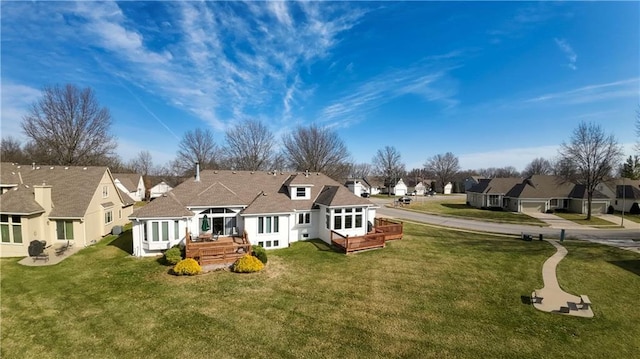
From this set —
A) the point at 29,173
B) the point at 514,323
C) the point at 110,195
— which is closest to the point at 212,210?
the point at 110,195

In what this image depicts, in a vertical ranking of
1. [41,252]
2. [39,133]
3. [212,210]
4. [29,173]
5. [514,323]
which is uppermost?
[39,133]

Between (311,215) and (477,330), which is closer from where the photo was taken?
(477,330)

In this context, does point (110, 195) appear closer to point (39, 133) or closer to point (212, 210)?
point (212, 210)

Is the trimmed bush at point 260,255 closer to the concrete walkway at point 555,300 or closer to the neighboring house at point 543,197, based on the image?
the concrete walkway at point 555,300

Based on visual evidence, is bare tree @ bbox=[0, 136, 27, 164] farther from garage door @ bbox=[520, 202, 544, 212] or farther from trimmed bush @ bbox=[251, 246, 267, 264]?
garage door @ bbox=[520, 202, 544, 212]

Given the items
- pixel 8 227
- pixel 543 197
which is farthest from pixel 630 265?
pixel 8 227

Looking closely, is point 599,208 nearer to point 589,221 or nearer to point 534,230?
point 589,221

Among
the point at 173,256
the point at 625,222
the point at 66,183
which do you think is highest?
the point at 66,183
